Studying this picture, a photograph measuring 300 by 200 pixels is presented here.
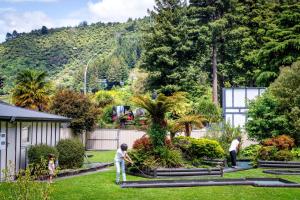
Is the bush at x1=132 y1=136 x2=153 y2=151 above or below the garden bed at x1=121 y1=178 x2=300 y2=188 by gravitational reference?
above

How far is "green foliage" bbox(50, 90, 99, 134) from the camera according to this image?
3434cm

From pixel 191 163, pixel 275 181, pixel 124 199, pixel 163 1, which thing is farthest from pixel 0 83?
pixel 163 1

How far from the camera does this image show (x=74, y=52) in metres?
115

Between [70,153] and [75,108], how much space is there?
482 inches

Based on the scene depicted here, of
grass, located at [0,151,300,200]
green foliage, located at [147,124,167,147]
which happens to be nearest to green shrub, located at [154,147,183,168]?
green foliage, located at [147,124,167,147]

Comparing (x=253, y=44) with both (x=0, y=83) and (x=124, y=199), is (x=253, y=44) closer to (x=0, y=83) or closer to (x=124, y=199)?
(x=0, y=83)

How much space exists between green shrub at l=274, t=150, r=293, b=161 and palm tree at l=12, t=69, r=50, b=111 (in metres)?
19.6

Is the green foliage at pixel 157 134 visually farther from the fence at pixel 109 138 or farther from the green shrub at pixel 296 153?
the fence at pixel 109 138

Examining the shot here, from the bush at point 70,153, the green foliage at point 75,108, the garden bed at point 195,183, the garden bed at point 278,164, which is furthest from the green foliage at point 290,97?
the green foliage at point 75,108

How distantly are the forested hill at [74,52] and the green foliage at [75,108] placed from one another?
49.7 metres

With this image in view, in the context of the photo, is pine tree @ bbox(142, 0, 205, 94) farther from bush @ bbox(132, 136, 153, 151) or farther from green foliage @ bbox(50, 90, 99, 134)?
bush @ bbox(132, 136, 153, 151)

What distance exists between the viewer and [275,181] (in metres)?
19.0

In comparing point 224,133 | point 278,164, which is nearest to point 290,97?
point 224,133

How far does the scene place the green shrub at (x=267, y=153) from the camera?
81.7ft
